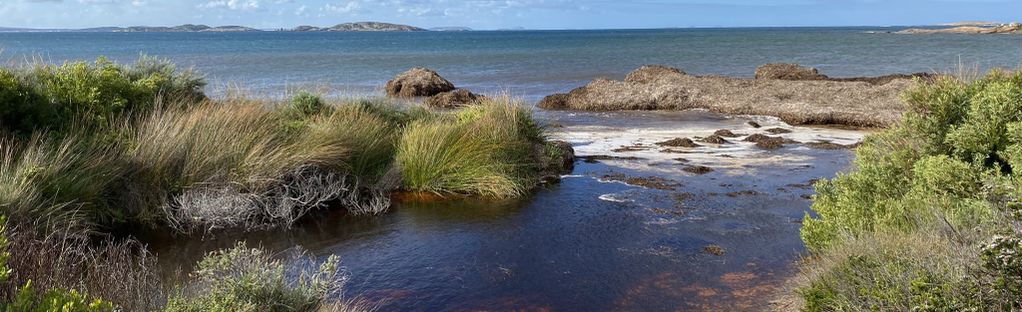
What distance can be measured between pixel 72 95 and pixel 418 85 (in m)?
16.3

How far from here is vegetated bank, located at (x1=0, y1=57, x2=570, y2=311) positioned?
19.9 feet

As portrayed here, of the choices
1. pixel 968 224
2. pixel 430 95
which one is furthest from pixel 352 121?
pixel 430 95

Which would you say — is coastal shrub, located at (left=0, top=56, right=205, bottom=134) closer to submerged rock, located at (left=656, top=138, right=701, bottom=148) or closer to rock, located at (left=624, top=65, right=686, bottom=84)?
submerged rock, located at (left=656, top=138, right=701, bottom=148)

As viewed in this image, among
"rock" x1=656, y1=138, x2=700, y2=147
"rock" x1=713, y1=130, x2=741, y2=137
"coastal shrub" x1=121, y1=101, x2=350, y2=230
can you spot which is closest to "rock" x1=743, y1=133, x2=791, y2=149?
"rock" x1=713, y1=130, x2=741, y2=137

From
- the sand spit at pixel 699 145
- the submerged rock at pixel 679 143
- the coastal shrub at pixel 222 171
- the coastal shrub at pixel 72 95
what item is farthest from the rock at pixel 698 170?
the coastal shrub at pixel 72 95

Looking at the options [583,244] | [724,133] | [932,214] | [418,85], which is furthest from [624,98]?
[932,214]

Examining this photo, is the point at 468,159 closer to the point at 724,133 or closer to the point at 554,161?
the point at 554,161

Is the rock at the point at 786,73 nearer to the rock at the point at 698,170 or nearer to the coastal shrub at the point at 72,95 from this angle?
the rock at the point at 698,170

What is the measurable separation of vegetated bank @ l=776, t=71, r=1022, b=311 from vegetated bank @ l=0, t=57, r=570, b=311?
346cm

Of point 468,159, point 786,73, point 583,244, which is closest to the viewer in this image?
point 583,244

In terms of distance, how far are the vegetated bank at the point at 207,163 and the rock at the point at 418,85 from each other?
1278 cm

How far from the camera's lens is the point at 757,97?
70.7ft

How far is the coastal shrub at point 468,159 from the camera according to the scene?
421 inches

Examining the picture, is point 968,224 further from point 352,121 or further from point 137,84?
point 137,84
